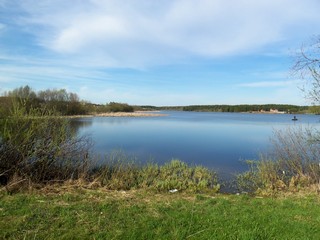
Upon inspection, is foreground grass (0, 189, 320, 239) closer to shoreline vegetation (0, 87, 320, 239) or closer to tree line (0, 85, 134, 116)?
shoreline vegetation (0, 87, 320, 239)

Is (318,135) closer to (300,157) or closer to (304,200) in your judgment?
(300,157)

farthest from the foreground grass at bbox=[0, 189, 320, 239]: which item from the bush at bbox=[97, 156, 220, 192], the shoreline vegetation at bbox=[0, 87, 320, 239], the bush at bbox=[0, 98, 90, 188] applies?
the bush at bbox=[97, 156, 220, 192]

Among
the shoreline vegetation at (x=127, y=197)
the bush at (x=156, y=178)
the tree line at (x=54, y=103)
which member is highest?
the tree line at (x=54, y=103)

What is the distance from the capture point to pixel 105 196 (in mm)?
7203

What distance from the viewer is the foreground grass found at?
461cm

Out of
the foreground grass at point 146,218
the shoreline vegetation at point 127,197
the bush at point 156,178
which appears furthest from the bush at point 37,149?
the foreground grass at point 146,218

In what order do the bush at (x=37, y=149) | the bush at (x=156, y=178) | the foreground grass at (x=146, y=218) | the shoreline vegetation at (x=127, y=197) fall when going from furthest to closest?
the bush at (x=156, y=178) → the bush at (x=37, y=149) → the shoreline vegetation at (x=127, y=197) → the foreground grass at (x=146, y=218)

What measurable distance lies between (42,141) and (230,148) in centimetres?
1578

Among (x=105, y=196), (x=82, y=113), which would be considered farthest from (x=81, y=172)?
(x=82, y=113)

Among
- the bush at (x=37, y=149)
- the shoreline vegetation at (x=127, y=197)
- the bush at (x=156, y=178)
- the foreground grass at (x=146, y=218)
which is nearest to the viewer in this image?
the foreground grass at (x=146, y=218)

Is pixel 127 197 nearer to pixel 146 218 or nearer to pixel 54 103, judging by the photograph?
pixel 146 218

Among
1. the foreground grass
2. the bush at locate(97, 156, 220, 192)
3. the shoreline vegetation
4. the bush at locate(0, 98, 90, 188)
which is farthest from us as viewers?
the bush at locate(97, 156, 220, 192)

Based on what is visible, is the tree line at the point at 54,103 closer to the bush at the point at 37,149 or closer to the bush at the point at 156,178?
the bush at the point at 37,149

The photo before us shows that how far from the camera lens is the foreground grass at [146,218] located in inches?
181
